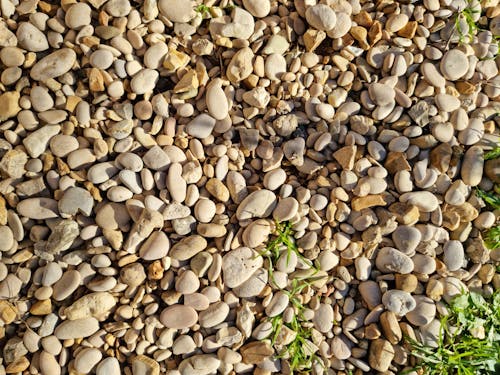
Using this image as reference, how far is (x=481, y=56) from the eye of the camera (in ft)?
6.66

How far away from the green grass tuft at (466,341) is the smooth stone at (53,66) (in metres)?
1.59

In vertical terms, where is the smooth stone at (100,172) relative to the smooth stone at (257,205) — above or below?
above

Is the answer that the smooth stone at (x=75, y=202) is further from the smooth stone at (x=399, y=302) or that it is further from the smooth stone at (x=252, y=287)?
the smooth stone at (x=399, y=302)

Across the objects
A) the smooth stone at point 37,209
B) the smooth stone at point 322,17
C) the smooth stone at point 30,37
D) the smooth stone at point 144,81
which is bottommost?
the smooth stone at point 37,209

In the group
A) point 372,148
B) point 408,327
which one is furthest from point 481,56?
point 408,327

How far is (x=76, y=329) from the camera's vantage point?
1705mm

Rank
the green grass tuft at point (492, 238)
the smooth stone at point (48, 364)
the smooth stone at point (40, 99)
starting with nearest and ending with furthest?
the smooth stone at point (48, 364) < the smooth stone at point (40, 99) < the green grass tuft at point (492, 238)

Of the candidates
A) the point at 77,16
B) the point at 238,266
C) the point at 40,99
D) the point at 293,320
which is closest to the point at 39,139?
the point at 40,99

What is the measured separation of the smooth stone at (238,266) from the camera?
5.77ft

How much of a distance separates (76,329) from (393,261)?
1.16 m

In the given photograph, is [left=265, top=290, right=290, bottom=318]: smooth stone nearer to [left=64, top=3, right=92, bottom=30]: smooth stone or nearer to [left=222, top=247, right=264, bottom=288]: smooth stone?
[left=222, top=247, right=264, bottom=288]: smooth stone

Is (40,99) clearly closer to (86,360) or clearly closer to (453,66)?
(86,360)

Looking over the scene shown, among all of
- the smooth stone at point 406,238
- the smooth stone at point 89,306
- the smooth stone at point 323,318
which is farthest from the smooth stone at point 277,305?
the smooth stone at point 89,306

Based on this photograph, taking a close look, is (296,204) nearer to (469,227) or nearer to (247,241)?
(247,241)
